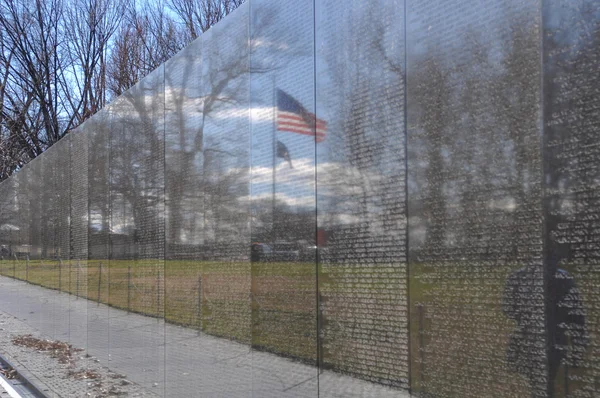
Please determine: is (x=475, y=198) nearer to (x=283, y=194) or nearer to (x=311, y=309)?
(x=311, y=309)

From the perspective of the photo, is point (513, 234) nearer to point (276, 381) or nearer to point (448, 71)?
point (448, 71)

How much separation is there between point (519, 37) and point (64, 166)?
9.73 meters

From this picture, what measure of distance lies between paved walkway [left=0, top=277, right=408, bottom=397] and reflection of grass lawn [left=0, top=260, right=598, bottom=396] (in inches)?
4.4

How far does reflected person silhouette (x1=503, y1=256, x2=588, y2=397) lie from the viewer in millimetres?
2605

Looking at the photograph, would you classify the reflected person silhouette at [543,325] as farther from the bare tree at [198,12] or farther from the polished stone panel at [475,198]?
the bare tree at [198,12]

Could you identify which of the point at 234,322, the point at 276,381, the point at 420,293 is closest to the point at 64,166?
the point at 234,322

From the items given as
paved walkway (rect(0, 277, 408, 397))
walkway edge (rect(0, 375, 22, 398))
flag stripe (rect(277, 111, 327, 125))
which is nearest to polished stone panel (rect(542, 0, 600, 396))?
paved walkway (rect(0, 277, 408, 397))

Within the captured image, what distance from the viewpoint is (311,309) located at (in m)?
4.31

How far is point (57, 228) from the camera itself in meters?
11.8

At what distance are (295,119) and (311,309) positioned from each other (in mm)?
1245

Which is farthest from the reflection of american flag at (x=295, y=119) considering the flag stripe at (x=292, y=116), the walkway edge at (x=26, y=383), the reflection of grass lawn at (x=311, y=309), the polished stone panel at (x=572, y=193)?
the walkway edge at (x=26, y=383)

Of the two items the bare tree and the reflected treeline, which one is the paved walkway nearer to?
the reflected treeline

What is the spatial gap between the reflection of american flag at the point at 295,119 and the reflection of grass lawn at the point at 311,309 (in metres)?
0.85

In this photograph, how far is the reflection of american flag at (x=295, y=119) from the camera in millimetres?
4354
